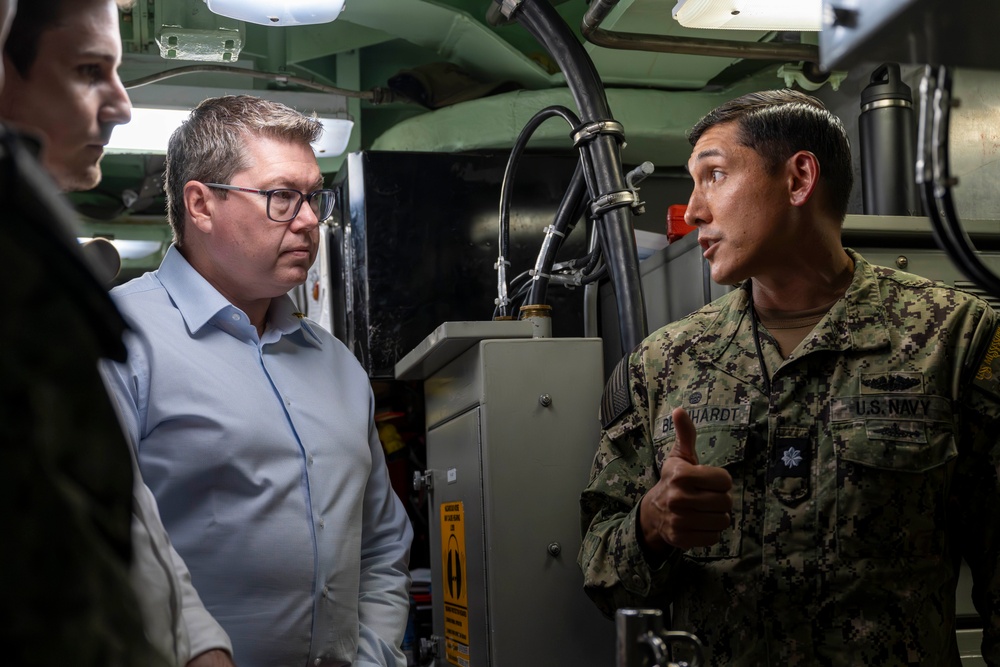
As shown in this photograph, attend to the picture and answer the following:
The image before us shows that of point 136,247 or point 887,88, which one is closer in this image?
point 887,88

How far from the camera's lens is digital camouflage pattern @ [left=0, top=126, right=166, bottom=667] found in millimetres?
485

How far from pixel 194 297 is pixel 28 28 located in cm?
116

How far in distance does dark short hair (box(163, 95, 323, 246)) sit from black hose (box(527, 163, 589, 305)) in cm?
109

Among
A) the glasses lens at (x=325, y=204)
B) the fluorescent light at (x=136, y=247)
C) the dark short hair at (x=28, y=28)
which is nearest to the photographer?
the dark short hair at (x=28, y=28)

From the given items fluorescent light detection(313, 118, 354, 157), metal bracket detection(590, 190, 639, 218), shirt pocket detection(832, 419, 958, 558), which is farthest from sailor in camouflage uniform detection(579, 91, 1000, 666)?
fluorescent light detection(313, 118, 354, 157)

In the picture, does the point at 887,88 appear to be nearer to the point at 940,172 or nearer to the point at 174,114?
the point at 940,172

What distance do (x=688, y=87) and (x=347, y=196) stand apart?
1.48 metres

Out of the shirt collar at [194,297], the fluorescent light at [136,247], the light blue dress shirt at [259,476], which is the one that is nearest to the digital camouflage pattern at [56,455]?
the light blue dress shirt at [259,476]

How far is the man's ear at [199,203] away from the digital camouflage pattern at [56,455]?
4.67 feet

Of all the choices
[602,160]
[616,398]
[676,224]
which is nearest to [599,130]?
[602,160]

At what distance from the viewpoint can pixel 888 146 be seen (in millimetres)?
2578

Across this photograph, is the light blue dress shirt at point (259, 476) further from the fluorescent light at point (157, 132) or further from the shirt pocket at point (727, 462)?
the fluorescent light at point (157, 132)

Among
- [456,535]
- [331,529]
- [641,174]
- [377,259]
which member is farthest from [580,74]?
[331,529]

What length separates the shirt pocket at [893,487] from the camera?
5.74 feet
